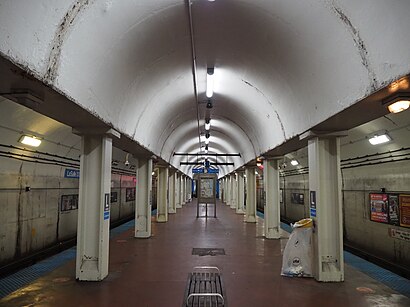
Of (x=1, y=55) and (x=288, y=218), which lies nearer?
(x=1, y=55)

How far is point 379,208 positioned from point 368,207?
0.64 meters

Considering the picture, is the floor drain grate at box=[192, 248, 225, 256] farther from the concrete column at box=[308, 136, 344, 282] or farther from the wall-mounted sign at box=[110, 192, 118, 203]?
the wall-mounted sign at box=[110, 192, 118, 203]

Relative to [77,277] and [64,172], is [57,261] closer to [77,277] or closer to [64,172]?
[77,277]

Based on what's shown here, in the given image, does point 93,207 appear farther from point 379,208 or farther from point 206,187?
point 206,187

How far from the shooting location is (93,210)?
6.86 meters

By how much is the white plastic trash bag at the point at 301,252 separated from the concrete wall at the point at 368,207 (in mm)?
2932

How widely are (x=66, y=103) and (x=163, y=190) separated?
1272 cm

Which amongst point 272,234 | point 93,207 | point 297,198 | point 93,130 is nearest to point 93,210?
point 93,207

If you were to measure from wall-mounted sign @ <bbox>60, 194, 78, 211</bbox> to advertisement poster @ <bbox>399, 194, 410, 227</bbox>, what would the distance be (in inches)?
382

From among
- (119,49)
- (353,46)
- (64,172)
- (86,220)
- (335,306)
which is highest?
(119,49)

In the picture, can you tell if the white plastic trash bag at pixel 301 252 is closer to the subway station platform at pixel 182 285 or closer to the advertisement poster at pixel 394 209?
the subway station platform at pixel 182 285

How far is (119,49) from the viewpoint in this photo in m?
5.42

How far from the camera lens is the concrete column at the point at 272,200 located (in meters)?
12.0

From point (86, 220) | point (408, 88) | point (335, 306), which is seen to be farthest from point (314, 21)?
point (86, 220)
